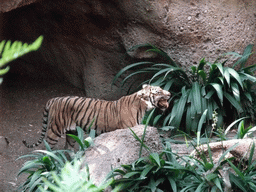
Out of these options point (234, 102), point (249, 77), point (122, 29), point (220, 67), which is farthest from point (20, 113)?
point (249, 77)

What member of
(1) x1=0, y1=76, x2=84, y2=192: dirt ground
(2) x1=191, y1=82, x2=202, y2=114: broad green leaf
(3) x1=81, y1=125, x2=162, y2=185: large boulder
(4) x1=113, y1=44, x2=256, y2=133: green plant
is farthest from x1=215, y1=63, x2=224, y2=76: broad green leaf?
(1) x1=0, y1=76, x2=84, y2=192: dirt ground

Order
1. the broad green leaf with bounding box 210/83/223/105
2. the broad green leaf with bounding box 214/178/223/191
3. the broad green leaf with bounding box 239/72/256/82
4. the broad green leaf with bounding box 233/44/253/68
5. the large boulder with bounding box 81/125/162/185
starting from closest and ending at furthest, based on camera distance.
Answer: the broad green leaf with bounding box 214/178/223/191, the large boulder with bounding box 81/125/162/185, the broad green leaf with bounding box 210/83/223/105, the broad green leaf with bounding box 239/72/256/82, the broad green leaf with bounding box 233/44/253/68

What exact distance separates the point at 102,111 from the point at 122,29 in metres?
1.66

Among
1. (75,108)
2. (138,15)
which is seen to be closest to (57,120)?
(75,108)

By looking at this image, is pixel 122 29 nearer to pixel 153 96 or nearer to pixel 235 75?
pixel 153 96

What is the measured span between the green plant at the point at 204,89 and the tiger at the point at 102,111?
2.01ft

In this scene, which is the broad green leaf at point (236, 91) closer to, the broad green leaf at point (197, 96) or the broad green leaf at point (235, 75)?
the broad green leaf at point (235, 75)

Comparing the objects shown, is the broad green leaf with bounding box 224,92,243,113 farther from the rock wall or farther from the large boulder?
the large boulder

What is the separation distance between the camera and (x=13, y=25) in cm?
704

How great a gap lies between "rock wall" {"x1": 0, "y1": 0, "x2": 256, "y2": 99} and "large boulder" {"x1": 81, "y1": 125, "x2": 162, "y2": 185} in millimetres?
2319

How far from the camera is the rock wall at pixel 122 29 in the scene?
553 centimetres

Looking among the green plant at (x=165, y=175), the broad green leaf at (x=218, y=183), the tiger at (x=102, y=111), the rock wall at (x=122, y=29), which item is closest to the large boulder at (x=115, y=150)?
the green plant at (x=165, y=175)

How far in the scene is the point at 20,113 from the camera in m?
6.64

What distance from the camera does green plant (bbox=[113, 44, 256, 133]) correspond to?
5.27m
